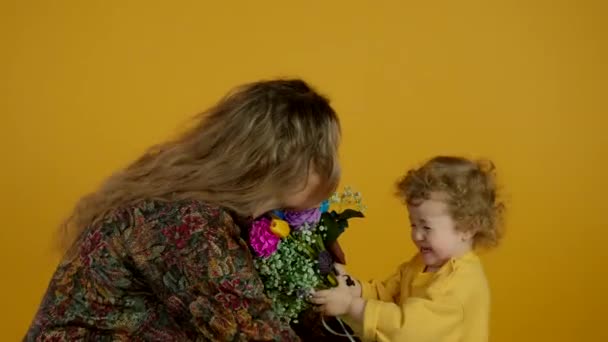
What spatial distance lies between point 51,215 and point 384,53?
1.41 meters

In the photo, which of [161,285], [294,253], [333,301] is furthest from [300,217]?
[161,285]

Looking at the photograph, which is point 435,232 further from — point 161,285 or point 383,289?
point 161,285

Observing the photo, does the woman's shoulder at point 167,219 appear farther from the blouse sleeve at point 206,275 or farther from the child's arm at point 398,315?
the child's arm at point 398,315

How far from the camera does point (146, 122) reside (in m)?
4.16

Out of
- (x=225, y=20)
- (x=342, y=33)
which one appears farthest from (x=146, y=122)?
(x=342, y=33)

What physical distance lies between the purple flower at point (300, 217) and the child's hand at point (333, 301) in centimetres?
17

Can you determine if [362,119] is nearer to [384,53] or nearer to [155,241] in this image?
[384,53]

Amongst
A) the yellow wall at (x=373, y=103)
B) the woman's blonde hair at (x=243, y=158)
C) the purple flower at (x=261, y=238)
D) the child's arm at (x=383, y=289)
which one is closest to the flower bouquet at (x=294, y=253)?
the purple flower at (x=261, y=238)

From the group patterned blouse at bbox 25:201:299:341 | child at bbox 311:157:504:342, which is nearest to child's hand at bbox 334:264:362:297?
child at bbox 311:157:504:342

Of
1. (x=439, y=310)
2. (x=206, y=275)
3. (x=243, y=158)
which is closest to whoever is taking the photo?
(x=206, y=275)

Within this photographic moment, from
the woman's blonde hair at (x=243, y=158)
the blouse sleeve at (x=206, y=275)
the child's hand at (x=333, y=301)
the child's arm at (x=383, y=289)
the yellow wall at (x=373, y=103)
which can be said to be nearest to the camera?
the blouse sleeve at (x=206, y=275)

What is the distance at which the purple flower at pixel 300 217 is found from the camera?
2607 millimetres

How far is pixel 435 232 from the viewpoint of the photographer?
9.07ft

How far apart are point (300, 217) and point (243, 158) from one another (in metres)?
0.27
